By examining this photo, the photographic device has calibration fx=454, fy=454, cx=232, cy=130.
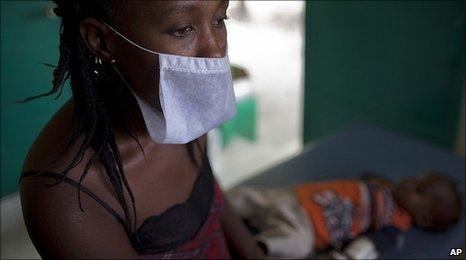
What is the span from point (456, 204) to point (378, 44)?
0.56 metres

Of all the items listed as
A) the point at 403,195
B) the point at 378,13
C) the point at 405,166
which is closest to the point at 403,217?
the point at 403,195

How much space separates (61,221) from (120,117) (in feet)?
0.66

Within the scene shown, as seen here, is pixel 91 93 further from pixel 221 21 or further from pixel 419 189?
pixel 419 189

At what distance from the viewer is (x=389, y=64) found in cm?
138

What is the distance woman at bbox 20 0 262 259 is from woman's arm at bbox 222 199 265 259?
284 mm

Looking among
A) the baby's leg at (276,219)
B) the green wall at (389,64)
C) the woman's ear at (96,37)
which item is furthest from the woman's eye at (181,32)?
the baby's leg at (276,219)

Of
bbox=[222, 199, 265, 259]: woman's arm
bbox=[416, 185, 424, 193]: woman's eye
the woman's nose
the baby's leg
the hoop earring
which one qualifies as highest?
the woman's nose

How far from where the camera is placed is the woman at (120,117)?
0.66 m

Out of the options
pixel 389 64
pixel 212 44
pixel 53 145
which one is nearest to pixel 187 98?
pixel 212 44

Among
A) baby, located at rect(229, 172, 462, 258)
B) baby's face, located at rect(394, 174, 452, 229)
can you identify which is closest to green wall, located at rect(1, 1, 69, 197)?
baby, located at rect(229, 172, 462, 258)

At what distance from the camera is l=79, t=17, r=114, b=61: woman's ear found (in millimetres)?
667

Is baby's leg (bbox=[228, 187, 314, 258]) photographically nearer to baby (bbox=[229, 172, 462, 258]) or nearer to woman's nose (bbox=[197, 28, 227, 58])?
Result: baby (bbox=[229, 172, 462, 258])

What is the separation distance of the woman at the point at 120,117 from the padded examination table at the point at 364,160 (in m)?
0.87

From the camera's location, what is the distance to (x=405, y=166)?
170cm
